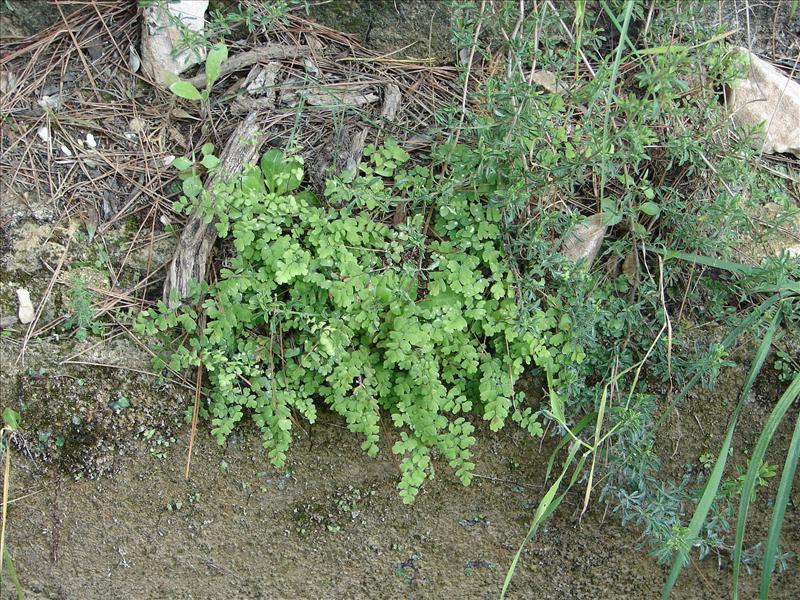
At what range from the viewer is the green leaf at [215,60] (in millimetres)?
2744

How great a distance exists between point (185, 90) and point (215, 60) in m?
0.16

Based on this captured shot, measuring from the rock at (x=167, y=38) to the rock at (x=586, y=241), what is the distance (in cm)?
158

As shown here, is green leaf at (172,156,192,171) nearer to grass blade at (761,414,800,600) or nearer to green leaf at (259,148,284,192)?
green leaf at (259,148,284,192)

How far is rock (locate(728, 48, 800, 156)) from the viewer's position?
9.49 feet

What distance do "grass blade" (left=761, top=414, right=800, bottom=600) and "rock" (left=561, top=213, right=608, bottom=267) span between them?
91 centimetres

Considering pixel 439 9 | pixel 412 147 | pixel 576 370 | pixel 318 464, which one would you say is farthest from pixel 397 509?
pixel 439 9

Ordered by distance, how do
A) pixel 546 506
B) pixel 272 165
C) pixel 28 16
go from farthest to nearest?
1. pixel 28 16
2. pixel 272 165
3. pixel 546 506

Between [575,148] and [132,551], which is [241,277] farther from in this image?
[575,148]

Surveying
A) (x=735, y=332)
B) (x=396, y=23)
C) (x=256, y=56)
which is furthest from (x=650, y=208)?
(x=256, y=56)

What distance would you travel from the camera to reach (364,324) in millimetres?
2500

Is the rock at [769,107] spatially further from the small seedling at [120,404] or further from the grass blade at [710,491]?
the small seedling at [120,404]

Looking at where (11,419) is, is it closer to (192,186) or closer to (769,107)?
(192,186)

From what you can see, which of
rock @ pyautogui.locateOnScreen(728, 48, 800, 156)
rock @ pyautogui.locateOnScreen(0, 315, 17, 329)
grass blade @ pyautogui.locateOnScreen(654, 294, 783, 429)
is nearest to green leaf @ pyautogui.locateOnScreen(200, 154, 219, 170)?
rock @ pyautogui.locateOnScreen(0, 315, 17, 329)

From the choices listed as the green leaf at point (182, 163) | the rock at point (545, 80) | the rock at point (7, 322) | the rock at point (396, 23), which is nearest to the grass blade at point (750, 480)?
the rock at point (545, 80)
